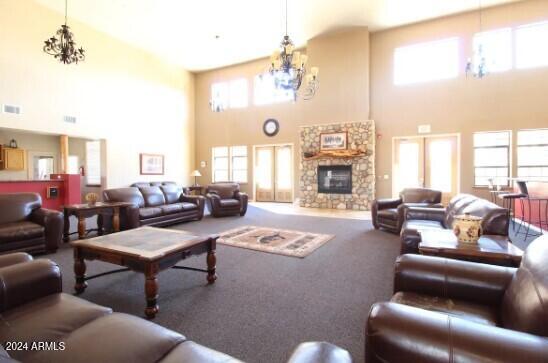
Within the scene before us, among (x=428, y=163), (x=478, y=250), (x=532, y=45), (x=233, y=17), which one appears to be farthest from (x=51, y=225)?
(x=532, y=45)

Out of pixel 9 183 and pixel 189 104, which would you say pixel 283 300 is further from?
pixel 189 104

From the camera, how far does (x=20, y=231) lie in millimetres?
3600

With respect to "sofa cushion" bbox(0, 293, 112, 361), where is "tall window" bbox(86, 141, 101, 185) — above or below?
above

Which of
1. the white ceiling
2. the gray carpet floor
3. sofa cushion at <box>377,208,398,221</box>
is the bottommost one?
the gray carpet floor

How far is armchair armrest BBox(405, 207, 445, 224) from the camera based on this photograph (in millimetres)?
4070

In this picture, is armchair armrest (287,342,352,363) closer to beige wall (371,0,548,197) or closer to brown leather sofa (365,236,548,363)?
brown leather sofa (365,236,548,363)

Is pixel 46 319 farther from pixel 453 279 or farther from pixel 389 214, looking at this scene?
pixel 389 214

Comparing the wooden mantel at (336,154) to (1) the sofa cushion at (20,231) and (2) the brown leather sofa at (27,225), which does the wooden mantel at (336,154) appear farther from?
(1) the sofa cushion at (20,231)

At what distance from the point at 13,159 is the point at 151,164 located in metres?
4.03

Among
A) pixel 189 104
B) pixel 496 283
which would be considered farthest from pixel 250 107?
pixel 496 283

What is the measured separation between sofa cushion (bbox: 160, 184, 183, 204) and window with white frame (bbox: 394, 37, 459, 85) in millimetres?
7165

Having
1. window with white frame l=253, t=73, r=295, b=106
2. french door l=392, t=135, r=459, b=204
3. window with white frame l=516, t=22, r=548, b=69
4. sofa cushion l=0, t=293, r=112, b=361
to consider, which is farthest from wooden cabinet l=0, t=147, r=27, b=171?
window with white frame l=516, t=22, r=548, b=69

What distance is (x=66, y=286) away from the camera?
9.06 feet

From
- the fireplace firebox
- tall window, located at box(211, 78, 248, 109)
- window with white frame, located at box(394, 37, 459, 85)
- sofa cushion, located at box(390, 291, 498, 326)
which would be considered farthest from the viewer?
tall window, located at box(211, 78, 248, 109)
